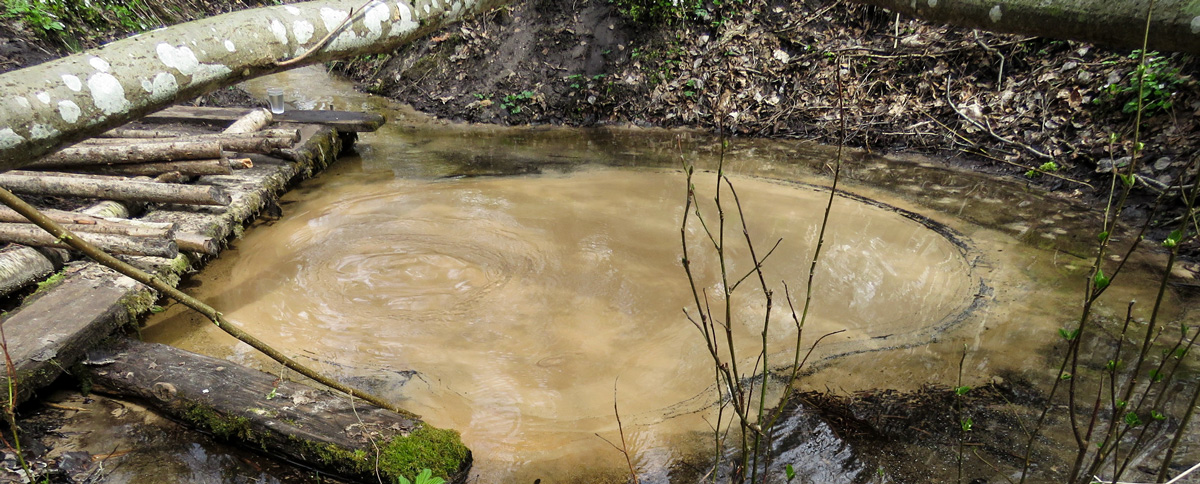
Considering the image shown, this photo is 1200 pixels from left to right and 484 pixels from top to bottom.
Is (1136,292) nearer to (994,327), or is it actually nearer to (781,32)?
(994,327)

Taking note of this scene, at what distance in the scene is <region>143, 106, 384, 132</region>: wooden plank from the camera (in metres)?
5.80

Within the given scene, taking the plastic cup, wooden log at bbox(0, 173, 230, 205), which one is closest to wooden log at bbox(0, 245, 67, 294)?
wooden log at bbox(0, 173, 230, 205)

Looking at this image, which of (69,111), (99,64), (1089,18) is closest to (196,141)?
(99,64)

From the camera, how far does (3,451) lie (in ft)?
7.70

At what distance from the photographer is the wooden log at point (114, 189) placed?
13.3 ft

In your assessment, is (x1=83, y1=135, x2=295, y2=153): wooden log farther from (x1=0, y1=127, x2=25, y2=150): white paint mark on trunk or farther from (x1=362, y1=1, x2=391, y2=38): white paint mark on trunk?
(x1=0, y1=127, x2=25, y2=150): white paint mark on trunk

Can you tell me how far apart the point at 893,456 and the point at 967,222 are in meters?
2.94

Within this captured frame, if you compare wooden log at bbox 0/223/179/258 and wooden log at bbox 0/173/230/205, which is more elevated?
wooden log at bbox 0/173/230/205

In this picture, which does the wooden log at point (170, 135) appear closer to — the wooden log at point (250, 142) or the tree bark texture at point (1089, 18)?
the wooden log at point (250, 142)

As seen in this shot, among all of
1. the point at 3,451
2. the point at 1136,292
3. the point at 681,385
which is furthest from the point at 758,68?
the point at 3,451

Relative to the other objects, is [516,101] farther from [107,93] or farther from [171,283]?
[107,93]

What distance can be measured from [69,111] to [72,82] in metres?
0.09

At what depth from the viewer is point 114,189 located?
163 inches

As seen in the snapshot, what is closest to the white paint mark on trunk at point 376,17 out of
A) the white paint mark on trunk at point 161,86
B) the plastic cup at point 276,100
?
the white paint mark on trunk at point 161,86
